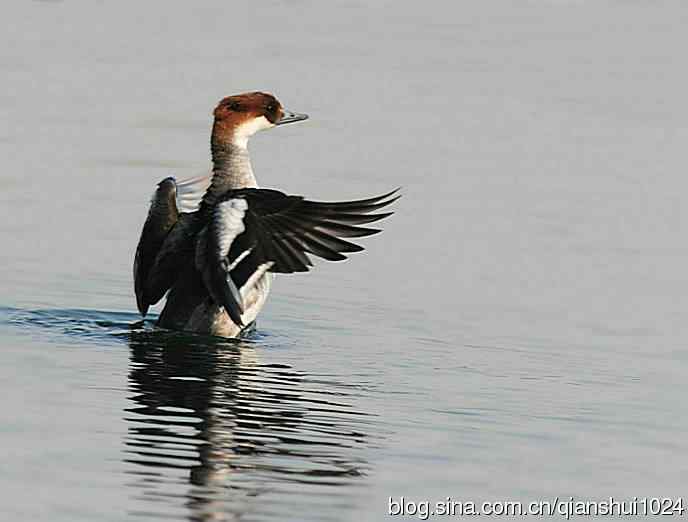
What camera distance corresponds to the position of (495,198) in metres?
15.1

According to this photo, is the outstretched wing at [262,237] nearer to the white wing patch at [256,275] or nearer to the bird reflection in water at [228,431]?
the white wing patch at [256,275]

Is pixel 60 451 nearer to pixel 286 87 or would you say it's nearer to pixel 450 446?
pixel 450 446

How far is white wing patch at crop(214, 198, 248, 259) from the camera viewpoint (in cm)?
1068

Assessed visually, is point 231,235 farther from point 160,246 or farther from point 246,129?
point 246,129

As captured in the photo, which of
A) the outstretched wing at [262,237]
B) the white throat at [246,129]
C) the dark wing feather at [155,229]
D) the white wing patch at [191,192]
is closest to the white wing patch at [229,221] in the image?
the outstretched wing at [262,237]

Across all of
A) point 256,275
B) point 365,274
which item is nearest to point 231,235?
point 256,275

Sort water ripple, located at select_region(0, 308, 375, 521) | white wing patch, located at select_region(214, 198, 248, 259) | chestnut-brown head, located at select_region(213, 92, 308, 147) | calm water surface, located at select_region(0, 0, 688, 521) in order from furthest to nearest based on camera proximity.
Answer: chestnut-brown head, located at select_region(213, 92, 308, 147)
white wing patch, located at select_region(214, 198, 248, 259)
calm water surface, located at select_region(0, 0, 688, 521)
water ripple, located at select_region(0, 308, 375, 521)

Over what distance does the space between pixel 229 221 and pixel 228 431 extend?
77.4 inches

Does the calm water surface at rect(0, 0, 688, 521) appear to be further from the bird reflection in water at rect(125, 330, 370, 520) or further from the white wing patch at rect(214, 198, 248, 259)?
the white wing patch at rect(214, 198, 248, 259)

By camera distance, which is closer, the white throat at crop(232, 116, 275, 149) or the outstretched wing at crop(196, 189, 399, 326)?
the outstretched wing at crop(196, 189, 399, 326)

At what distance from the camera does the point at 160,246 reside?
11.7m

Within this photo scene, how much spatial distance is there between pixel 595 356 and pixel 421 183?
459 centimetres

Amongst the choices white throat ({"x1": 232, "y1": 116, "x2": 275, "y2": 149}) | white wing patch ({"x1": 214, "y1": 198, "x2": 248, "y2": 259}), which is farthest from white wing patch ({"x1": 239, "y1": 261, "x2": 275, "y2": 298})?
white throat ({"x1": 232, "y1": 116, "x2": 275, "y2": 149})

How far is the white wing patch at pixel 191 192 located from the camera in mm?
12352
